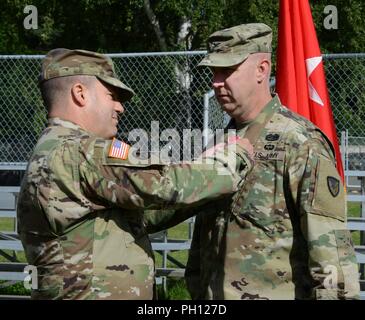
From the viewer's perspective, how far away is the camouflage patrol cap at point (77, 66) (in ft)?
11.3

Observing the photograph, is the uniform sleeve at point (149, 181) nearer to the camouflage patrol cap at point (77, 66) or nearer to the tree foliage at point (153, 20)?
the camouflage patrol cap at point (77, 66)

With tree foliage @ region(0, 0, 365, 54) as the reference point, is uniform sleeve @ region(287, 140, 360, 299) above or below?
below

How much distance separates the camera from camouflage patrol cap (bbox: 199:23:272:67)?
139 inches

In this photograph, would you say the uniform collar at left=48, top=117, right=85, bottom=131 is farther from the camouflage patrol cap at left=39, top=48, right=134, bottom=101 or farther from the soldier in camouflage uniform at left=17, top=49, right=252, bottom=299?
the camouflage patrol cap at left=39, top=48, right=134, bottom=101

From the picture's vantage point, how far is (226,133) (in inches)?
147

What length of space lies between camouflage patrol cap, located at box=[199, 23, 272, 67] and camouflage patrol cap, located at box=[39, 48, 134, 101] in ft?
1.33

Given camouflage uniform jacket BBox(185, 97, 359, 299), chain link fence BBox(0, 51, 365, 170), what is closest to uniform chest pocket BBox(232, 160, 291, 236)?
camouflage uniform jacket BBox(185, 97, 359, 299)

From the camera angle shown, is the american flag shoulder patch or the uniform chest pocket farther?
the uniform chest pocket

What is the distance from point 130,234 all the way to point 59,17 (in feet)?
62.6

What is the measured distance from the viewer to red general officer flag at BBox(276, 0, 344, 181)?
5949mm
